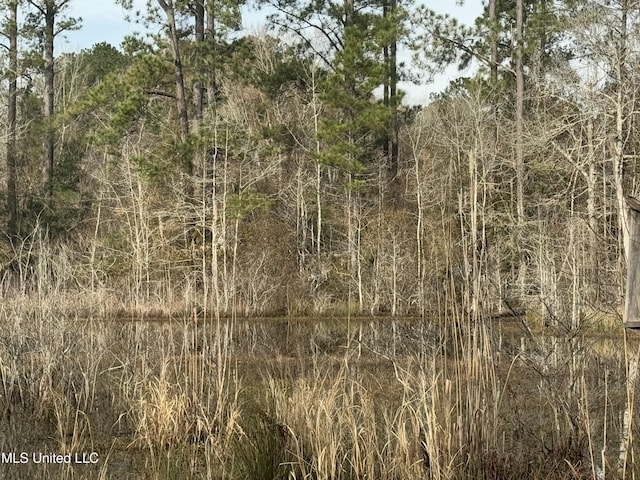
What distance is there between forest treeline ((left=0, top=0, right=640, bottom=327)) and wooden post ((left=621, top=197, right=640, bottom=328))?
1015 cm

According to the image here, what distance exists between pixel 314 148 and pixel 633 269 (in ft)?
61.9

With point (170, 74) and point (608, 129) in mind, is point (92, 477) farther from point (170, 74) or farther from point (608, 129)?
point (170, 74)

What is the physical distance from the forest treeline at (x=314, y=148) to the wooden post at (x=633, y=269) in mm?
10148

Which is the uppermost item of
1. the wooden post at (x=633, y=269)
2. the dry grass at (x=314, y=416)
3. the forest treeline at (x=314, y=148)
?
the forest treeline at (x=314, y=148)

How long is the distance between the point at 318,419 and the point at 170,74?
1627 centimetres

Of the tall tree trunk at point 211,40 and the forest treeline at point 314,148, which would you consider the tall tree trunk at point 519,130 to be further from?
the tall tree trunk at point 211,40

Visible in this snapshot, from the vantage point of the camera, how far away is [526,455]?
4.11 m

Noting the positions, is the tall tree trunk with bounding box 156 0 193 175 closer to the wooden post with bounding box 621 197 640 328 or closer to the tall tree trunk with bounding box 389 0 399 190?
the tall tree trunk with bounding box 389 0 399 190

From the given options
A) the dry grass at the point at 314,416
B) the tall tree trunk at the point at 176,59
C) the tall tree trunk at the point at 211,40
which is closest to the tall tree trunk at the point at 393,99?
the tall tree trunk at the point at 211,40

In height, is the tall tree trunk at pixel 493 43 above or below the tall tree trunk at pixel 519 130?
above

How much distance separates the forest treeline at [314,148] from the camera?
1448 cm

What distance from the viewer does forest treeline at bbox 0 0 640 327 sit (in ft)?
47.5

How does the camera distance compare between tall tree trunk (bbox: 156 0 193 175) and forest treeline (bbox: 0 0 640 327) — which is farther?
tall tree trunk (bbox: 156 0 193 175)

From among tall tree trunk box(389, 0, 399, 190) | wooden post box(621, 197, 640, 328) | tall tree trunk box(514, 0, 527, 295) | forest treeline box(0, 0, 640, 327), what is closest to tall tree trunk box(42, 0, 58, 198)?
forest treeline box(0, 0, 640, 327)
